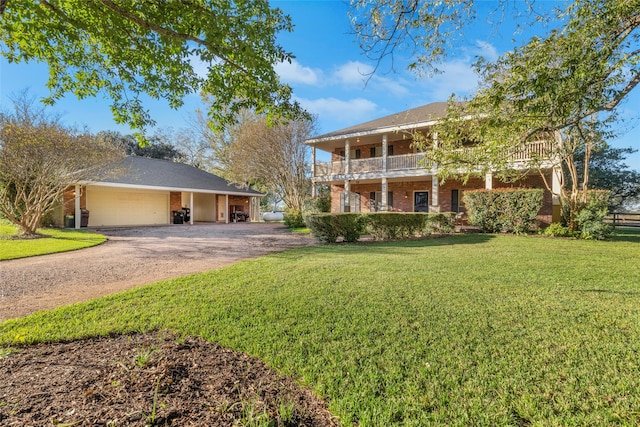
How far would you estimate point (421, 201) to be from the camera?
18.5 metres

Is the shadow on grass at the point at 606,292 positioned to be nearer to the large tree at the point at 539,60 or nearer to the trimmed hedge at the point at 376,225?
the large tree at the point at 539,60

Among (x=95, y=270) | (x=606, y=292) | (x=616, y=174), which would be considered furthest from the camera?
(x=616, y=174)

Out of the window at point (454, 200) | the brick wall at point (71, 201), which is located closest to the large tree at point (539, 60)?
the window at point (454, 200)

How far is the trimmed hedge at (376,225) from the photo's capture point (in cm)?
1038

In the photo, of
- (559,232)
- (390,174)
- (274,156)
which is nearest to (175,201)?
(274,156)

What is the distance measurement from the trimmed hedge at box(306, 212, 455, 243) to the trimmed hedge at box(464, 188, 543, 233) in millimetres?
1242

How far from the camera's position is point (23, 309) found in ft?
13.1

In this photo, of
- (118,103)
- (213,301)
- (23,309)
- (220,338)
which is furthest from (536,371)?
(118,103)

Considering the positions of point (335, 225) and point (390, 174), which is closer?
point (335, 225)

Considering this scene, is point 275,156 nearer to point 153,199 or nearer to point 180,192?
point 180,192

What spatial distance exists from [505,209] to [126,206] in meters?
21.9

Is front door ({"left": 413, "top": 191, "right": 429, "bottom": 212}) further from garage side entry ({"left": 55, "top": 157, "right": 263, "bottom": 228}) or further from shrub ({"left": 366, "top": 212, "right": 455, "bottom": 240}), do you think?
garage side entry ({"left": 55, "top": 157, "right": 263, "bottom": 228})

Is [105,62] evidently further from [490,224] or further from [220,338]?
[490,224]

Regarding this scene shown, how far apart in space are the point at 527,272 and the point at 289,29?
625cm
